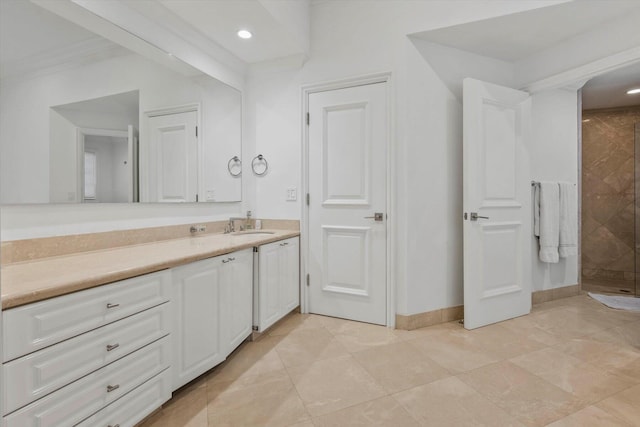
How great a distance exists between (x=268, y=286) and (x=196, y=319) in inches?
28.4

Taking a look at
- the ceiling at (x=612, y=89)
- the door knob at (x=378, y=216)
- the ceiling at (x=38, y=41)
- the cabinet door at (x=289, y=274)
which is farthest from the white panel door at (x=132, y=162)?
the ceiling at (x=612, y=89)

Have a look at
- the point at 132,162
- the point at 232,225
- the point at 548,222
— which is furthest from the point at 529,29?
the point at 132,162

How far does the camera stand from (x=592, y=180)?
13.4 feet

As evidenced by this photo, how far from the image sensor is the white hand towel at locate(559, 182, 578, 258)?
3.10 metres

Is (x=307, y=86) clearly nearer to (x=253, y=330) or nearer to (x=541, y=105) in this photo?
(x=253, y=330)

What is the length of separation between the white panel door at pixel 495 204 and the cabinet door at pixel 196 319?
199 cm

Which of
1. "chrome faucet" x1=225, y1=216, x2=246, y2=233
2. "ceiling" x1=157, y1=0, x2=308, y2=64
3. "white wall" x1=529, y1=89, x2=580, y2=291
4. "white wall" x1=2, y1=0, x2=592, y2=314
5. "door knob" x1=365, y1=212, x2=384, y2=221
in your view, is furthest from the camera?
"white wall" x1=529, y1=89, x2=580, y2=291

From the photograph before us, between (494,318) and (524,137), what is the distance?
1.67 m

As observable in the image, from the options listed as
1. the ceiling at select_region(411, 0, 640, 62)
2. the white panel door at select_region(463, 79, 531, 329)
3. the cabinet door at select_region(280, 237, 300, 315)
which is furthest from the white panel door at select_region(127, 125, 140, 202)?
the white panel door at select_region(463, 79, 531, 329)

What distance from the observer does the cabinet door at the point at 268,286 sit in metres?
2.21

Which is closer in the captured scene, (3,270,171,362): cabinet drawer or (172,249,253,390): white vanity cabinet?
(3,270,171,362): cabinet drawer

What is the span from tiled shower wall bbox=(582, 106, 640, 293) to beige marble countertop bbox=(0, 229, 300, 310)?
4657 millimetres

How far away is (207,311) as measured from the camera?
1.71 metres

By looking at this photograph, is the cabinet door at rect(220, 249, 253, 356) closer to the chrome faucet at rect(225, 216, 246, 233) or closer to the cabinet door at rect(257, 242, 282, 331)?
the cabinet door at rect(257, 242, 282, 331)
